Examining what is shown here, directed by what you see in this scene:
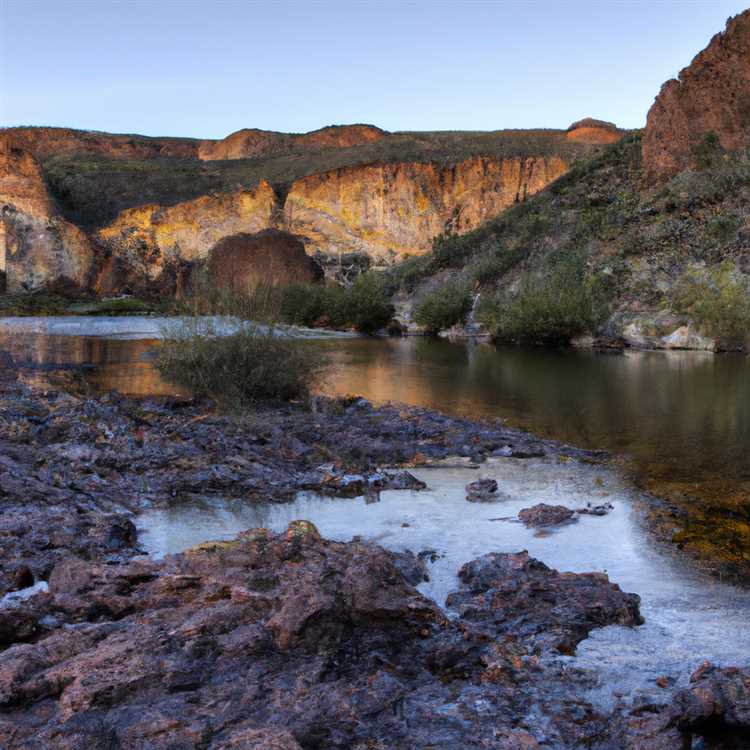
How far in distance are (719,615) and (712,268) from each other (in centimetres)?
2834

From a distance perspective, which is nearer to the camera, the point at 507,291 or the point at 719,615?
the point at 719,615

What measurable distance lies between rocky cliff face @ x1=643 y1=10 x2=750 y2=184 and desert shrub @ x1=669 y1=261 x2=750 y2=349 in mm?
12925

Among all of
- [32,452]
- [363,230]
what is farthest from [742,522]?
[363,230]

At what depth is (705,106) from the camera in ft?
131

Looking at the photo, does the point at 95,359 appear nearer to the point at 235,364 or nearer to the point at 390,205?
the point at 235,364

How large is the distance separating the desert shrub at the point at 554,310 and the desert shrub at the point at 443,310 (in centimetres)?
502

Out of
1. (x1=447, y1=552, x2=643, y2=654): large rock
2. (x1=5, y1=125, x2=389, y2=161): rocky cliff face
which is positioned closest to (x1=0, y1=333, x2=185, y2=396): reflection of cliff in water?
(x1=447, y1=552, x2=643, y2=654): large rock

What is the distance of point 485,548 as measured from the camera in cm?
634

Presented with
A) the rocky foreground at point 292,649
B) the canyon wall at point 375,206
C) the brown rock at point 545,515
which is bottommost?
the brown rock at point 545,515

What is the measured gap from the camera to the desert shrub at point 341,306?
42.2m

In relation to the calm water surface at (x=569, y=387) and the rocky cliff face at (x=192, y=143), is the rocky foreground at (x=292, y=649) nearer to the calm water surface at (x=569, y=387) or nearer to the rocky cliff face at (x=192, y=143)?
the calm water surface at (x=569, y=387)

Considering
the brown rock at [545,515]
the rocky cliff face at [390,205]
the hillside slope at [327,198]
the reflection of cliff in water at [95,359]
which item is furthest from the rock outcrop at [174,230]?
the brown rock at [545,515]

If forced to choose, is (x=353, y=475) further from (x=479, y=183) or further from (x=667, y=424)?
(x=479, y=183)

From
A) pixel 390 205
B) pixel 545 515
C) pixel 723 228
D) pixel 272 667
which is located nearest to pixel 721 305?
pixel 723 228
